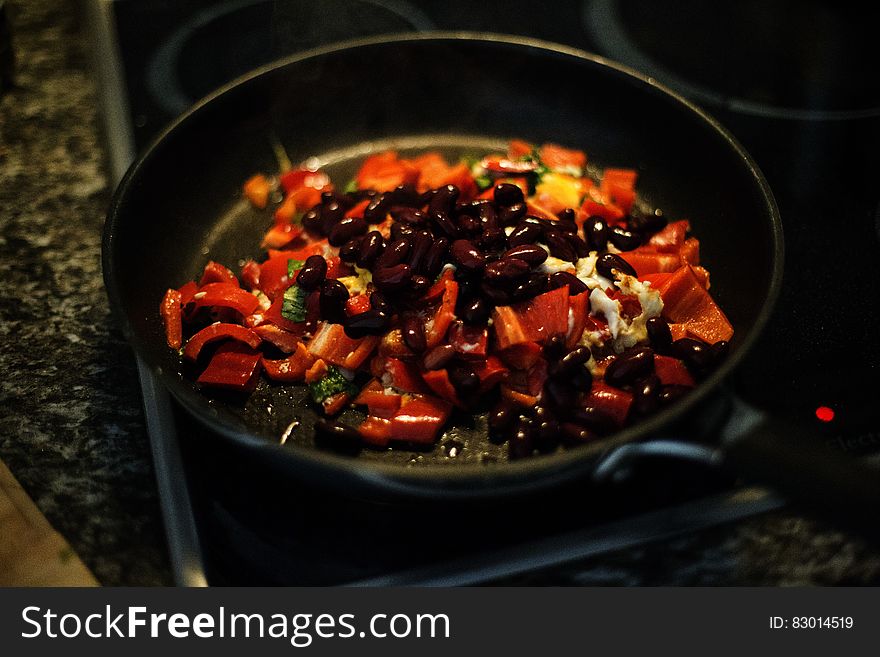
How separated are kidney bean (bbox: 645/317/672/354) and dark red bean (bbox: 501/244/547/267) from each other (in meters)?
0.17

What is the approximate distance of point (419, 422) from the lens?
40.9 inches

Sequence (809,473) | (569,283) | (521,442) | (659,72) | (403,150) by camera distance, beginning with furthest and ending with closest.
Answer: (659,72) → (403,150) → (569,283) → (521,442) → (809,473)

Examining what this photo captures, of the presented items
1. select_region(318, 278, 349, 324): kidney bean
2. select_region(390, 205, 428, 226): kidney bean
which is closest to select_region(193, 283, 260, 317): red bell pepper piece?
select_region(318, 278, 349, 324): kidney bean

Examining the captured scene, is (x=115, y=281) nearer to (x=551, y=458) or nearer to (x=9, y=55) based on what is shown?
(x=551, y=458)

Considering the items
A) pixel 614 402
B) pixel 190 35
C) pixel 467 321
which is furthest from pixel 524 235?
pixel 190 35

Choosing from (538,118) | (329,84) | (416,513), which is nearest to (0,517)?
(416,513)

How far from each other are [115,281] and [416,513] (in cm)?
49

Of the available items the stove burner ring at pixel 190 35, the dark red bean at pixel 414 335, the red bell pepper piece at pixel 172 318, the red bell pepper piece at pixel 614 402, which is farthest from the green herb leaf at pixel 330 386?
the stove burner ring at pixel 190 35

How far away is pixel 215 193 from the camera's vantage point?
1399 mm

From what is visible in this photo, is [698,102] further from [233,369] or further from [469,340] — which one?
[233,369]

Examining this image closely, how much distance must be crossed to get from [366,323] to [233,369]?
0.65 ft

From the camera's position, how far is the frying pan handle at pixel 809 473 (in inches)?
28.8

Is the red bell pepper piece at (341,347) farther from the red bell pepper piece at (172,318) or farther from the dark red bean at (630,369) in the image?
the dark red bean at (630,369)

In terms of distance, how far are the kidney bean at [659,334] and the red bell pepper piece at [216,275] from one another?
2.00 feet
